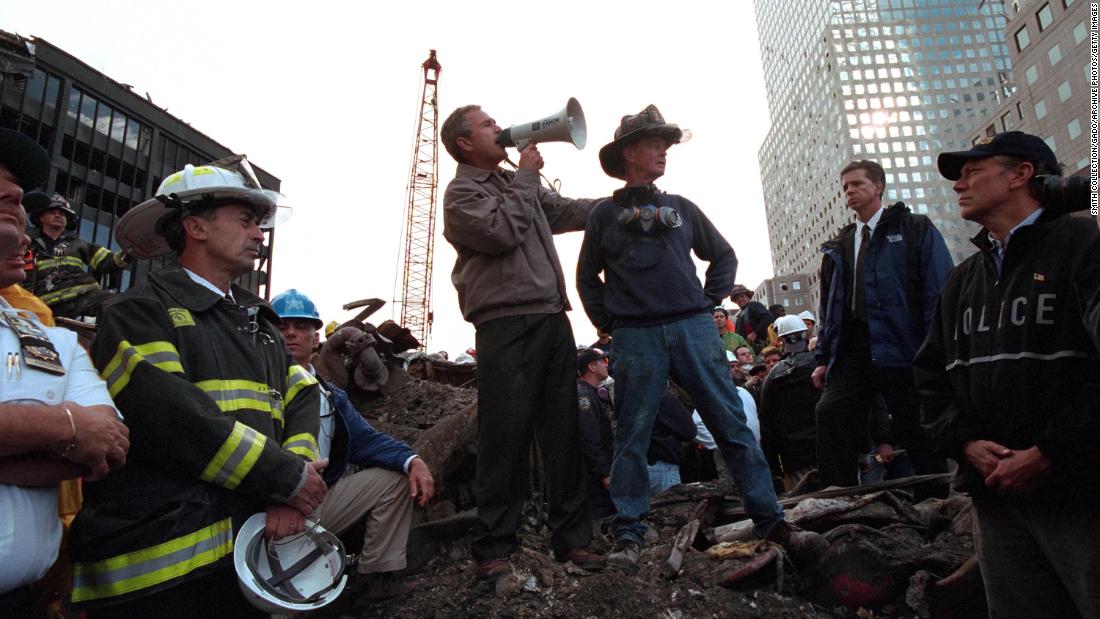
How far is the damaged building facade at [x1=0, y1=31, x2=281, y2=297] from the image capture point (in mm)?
32594

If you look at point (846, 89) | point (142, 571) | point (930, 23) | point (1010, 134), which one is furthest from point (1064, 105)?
point (930, 23)

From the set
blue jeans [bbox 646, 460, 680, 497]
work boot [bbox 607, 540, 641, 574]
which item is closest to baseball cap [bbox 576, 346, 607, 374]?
blue jeans [bbox 646, 460, 680, 497]

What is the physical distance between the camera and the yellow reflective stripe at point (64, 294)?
500 cm

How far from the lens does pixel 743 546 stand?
3229 mm

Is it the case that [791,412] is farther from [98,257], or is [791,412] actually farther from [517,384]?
[98,257]

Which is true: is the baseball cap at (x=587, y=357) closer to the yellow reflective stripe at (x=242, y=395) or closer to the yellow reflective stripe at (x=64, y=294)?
the yellow reflective stripe at (x=242, y=395)

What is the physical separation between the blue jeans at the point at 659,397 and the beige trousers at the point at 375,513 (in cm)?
112

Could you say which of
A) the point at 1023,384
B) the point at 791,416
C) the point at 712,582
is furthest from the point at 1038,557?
the point at 791,416

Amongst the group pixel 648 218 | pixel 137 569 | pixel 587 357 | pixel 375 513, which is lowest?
pixel 375 513

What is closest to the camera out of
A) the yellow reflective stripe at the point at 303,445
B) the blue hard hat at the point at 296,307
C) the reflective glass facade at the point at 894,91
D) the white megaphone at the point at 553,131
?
the yellow reflective stripe at the point at 303,445

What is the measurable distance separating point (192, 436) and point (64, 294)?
173 inches

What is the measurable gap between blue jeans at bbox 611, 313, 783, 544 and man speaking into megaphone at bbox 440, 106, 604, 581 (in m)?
0.29

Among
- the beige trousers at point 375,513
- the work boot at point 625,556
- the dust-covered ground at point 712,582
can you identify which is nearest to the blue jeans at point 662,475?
the dust-covered ground at point 712,582

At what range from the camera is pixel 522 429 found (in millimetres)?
3182
